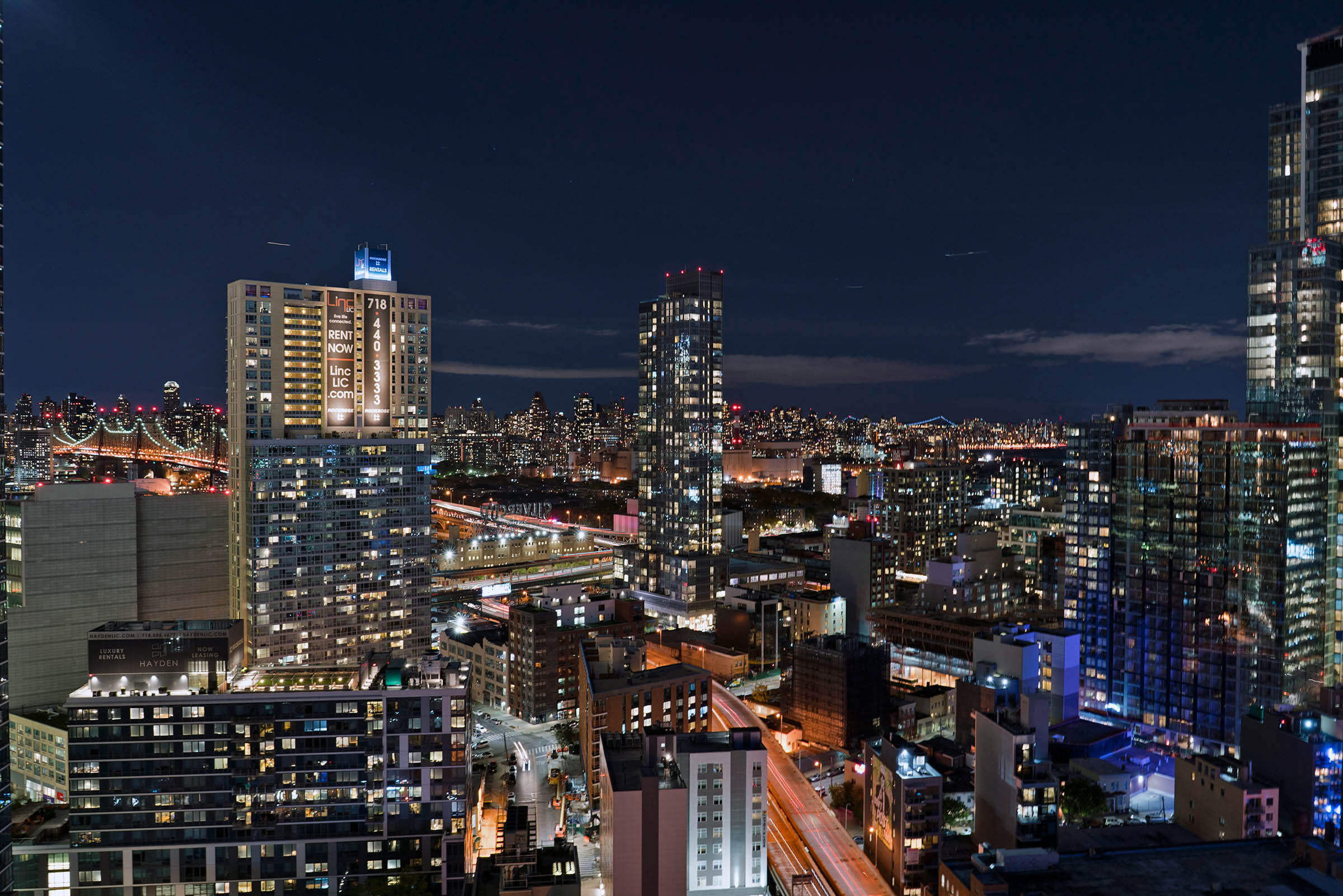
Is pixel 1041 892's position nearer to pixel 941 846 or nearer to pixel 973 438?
pixel 941 846

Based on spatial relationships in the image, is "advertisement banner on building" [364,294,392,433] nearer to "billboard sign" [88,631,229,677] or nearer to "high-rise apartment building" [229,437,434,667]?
"high-rise apartment building" [229,437,434,667]

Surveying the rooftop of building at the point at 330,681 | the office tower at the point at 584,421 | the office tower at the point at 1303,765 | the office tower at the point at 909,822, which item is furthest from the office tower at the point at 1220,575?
the office tower at the point at 584,421

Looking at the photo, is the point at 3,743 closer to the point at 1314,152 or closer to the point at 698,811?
the point at 698,811

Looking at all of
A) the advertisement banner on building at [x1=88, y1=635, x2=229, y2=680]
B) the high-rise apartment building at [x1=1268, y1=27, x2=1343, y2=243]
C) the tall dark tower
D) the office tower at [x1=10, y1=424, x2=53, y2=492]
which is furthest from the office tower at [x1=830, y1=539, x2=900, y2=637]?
the office tower at [x1=10, y1=424, x2=53, y2=492]

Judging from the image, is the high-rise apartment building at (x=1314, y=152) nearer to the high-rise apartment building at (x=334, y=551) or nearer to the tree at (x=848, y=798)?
the tree at (x=848, y=798)

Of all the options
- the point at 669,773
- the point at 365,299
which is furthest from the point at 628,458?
the point at 669,773
